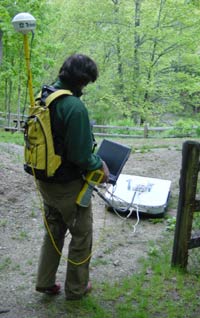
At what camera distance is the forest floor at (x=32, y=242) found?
128 inches

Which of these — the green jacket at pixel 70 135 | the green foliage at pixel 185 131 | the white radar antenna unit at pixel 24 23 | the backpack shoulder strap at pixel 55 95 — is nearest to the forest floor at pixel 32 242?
the green jacket at pixel 70 135

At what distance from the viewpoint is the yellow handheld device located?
9.45 feet

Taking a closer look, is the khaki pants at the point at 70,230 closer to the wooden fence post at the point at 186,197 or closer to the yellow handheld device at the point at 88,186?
the yellow handheld device at the point at 88,186

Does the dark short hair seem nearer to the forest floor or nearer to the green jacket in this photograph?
the green jacket

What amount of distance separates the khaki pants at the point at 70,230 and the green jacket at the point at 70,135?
0.13 m

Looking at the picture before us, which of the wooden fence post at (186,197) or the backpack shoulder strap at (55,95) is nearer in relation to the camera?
the backpack shoulder strap at (55,95)

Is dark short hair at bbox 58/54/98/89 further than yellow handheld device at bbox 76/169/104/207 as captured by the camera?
No

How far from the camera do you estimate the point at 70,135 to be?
2.64 metres

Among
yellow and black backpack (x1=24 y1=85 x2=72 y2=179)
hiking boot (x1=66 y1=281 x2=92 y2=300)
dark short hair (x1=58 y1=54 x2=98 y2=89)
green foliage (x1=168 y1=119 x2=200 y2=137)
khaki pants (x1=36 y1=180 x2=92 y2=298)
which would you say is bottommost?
green foliage (x1=168 y1=119 x2=200 y2=137)

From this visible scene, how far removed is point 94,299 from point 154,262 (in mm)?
939

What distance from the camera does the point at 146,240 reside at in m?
4.59

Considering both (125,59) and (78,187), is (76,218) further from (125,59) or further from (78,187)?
(125,59)

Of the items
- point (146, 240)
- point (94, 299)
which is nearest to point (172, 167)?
point (146, 240)

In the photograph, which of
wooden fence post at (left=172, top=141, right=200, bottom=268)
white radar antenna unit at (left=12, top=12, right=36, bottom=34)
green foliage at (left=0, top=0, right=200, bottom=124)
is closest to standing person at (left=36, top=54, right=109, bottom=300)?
wooden fence post at (left=172, top=141, right=200, bottom=268)
